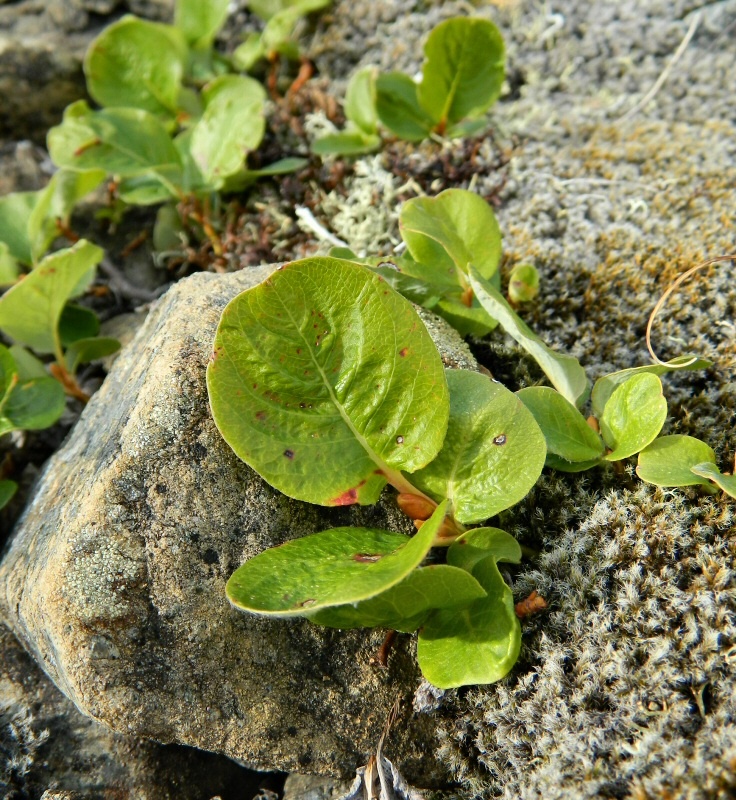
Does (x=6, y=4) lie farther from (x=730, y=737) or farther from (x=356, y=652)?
Result: (x=730, y=737)

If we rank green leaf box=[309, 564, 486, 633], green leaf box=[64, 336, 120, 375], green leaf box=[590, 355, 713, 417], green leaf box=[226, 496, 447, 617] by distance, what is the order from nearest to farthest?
1. green leaf box=[226, 496, 447, 617]
2. green leaf box=[309, 564, 486, 633]
3. green leaf box=[590, 355, 713, 417]
4. green leaf box=[64, 336, 120, 375]

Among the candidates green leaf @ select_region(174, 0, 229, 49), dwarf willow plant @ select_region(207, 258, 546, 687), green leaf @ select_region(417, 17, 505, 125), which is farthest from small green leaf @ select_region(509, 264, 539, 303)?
green leaf @ select_region(174, 0, 229, 49)

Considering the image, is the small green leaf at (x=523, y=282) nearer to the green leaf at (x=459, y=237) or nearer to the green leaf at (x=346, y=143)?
the green leaf at (x=459, y=237)

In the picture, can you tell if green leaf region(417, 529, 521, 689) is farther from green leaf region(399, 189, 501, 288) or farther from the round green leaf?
green leaf region(399, 189, 501, 288)

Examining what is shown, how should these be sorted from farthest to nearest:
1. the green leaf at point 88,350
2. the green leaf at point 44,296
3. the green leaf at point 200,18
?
the green leaf at point 200,18 < the green leaf at point 88,350 < the green leaf at point 44,296

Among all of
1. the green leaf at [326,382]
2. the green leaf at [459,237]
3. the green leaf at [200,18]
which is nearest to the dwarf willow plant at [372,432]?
the green leaf at [326,382]

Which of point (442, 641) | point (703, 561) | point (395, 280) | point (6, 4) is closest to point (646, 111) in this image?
point (395, 280)

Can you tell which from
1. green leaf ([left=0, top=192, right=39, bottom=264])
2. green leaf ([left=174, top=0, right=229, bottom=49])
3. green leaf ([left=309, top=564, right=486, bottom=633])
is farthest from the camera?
green leaf ([left=174, top=0, right=229, bottom=49])

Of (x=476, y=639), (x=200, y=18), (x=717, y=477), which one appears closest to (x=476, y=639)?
(x=476, y=639)

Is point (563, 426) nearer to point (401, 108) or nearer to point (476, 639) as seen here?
point (476, 639)
